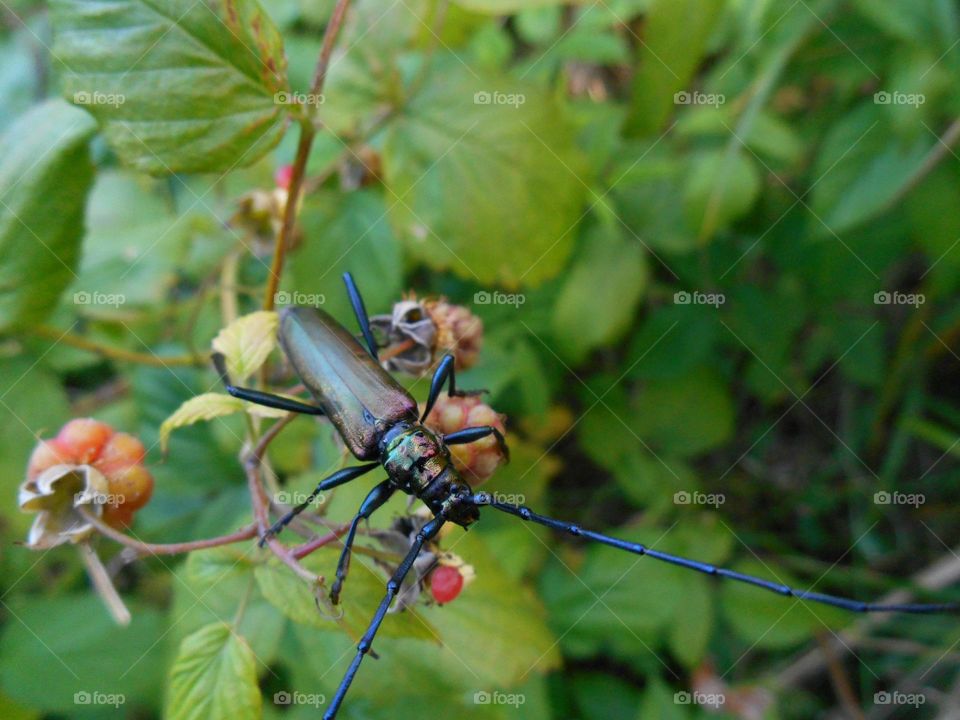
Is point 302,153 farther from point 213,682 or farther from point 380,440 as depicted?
point 213,682

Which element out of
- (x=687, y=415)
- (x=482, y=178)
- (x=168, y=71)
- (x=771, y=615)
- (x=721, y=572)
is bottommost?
(x=771, y=615)

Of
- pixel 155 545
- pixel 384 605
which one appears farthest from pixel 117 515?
pixel 384 605

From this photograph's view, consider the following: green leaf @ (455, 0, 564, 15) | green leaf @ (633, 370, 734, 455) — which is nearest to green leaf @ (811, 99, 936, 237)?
green leaf @ (633, 370, 734, 455)

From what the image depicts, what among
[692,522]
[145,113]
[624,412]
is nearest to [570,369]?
[624,412]

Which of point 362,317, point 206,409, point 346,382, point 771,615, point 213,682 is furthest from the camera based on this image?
point 771,615

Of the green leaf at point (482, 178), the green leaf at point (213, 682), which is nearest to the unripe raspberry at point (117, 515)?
the green leaf at point (213, 682)

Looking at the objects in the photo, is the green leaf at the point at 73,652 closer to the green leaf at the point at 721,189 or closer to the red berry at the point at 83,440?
the red berry at the point at 83,440

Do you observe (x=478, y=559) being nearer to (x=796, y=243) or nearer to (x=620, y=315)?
(x=620, y=315)

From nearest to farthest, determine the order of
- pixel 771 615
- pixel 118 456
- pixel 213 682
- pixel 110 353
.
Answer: pixel 213 682 < pixel 118 456 < pixel 110 353 < pixel 771 615
